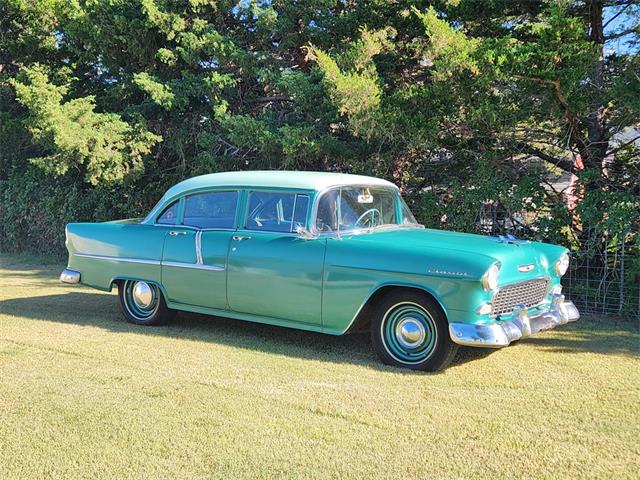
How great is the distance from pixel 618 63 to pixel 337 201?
5587 millimetres

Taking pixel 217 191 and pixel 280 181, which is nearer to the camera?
pixel 280 181

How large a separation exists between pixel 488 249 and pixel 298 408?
220cm

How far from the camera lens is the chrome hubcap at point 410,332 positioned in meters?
5.52

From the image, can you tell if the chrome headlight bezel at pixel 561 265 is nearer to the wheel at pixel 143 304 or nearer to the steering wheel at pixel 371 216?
the steering wheel at pixel 371 216

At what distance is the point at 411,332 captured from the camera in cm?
554

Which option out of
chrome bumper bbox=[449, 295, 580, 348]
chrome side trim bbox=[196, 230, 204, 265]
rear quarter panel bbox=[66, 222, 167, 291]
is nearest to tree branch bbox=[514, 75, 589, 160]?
chrome bumper bbox=[449, 295, 580, 348]

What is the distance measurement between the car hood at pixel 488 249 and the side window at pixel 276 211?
0.61m

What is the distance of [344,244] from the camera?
5.84m

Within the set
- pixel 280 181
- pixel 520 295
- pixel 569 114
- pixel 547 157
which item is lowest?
pixel 520 295

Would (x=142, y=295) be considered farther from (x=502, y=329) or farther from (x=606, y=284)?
(x=606, y=284)

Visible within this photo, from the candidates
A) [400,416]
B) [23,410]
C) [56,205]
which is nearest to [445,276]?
[400,416]

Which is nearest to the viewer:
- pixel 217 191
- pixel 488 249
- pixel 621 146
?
pixel 488 249

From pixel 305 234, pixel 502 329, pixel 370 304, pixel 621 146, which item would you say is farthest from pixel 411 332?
pixel 621 146

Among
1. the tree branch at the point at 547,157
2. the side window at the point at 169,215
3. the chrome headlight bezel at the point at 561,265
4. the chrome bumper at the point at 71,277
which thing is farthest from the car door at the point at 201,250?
the tree branch at the point at 547,157
